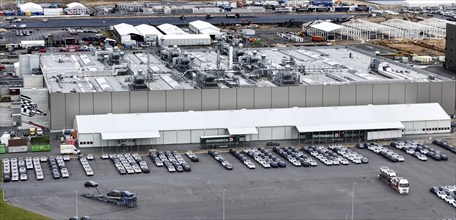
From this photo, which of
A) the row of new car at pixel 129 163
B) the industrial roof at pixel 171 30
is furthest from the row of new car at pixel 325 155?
the industrial roof at pixel 171 30

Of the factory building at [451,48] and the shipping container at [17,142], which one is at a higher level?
the factory building at [451,48]

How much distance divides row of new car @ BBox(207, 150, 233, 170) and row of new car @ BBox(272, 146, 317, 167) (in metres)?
3.73

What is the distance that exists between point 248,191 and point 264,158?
21.2 ft

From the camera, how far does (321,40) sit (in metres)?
108

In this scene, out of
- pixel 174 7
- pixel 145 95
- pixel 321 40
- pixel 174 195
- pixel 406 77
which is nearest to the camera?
pixel 174 195

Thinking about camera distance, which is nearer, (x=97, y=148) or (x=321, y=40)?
(x=97, y=148)

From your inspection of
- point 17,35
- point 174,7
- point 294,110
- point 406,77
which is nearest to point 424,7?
point 174,7

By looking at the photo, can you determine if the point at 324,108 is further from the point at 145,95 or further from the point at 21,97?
the point at 21,97

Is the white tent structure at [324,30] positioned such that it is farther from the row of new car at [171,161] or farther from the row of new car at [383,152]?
the row of new car at [171,161]

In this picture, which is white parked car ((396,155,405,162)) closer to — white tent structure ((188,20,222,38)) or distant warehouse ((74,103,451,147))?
distant warehouse ((74,103,451,147))

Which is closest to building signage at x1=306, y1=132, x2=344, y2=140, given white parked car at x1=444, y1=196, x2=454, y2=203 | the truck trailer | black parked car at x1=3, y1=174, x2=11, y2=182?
the truck trailer

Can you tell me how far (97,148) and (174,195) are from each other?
34.6 ft

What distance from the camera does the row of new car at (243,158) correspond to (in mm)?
48719

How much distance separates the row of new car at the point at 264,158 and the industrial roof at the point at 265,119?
6.66ft
